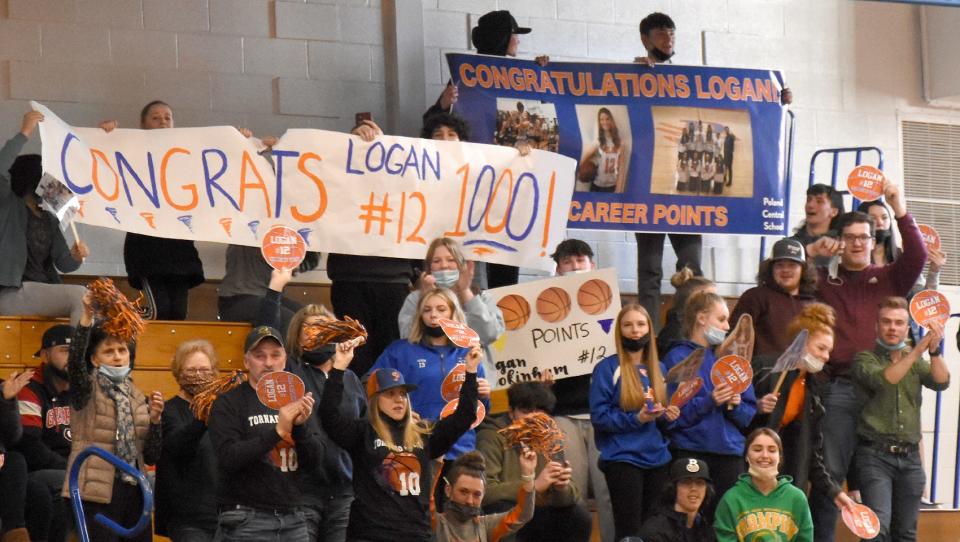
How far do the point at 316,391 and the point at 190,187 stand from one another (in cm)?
233

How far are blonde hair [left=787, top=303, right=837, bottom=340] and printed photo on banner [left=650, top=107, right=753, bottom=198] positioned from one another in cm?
243

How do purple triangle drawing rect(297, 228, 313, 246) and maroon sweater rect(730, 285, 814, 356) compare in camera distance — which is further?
purple triangle drawing rect(297, 228, 313, 246)

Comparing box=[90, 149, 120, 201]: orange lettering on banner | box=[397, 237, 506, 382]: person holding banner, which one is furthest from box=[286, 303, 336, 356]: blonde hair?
box=[90, 149, 120, 201]: orange lettering on banner

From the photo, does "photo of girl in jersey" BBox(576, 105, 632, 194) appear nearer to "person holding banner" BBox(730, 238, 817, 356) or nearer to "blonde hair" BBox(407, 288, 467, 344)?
"person holding banner" BBox(730, 238, 817, 356)

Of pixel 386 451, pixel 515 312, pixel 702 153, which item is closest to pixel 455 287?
pixel 515 312

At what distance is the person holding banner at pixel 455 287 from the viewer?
26.9ft

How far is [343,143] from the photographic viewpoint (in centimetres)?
921

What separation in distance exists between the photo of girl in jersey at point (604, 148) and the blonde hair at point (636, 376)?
107 inches

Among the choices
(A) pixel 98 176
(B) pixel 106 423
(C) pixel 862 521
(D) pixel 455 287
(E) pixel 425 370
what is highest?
(A) pixel 98 176

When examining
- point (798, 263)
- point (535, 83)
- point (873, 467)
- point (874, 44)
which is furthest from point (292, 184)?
point (874, 44)

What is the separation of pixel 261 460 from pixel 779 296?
3.37 m

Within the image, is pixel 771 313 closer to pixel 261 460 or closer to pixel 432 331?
pixel 432 331

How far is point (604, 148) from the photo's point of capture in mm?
10656

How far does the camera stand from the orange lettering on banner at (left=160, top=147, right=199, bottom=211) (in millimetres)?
8898
